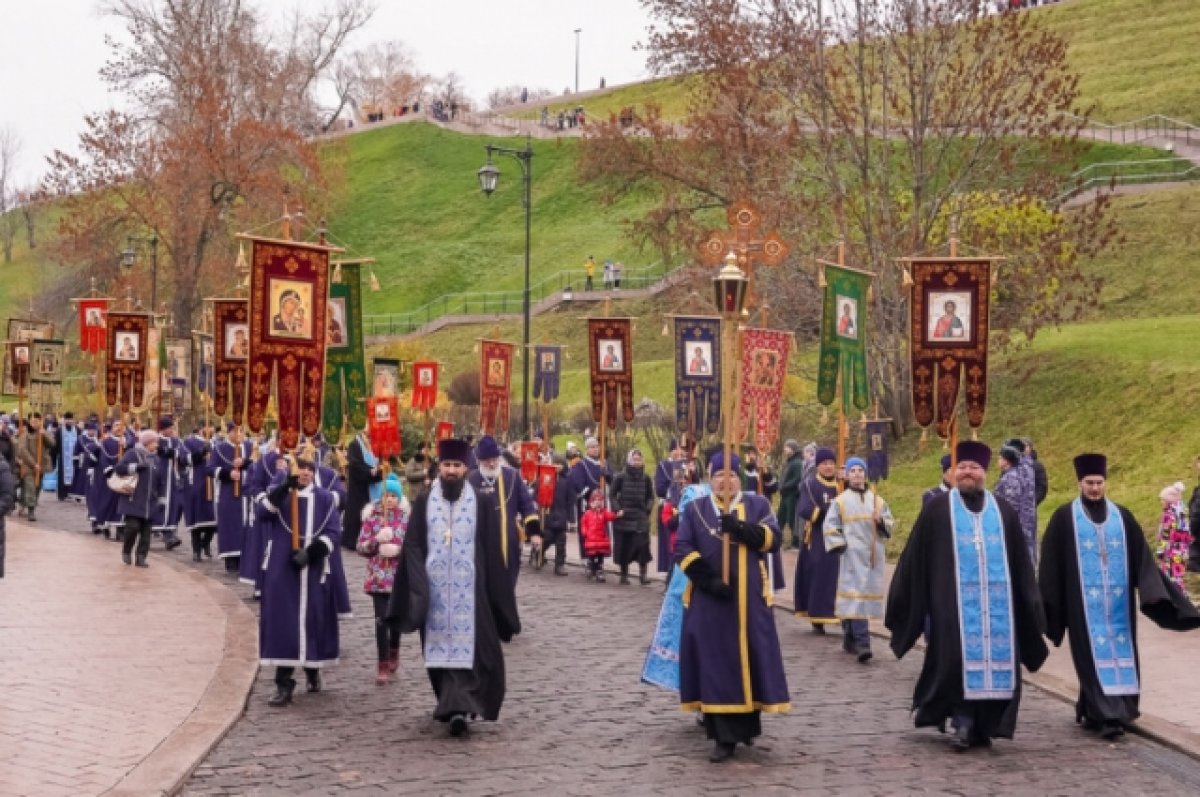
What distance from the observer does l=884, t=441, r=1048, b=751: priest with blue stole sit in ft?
33.3

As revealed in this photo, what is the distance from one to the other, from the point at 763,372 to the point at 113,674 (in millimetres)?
11116

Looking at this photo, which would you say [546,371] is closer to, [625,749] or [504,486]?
[504,486]

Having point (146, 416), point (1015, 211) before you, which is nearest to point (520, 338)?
point (146, 416)

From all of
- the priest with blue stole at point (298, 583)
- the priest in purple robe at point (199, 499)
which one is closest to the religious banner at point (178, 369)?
the priest in purple robe at point (199, 499)

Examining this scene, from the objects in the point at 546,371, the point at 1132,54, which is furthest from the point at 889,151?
the point at 1132,54

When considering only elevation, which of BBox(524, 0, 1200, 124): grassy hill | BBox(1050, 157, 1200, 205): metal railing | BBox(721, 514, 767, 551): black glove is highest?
BBox(524, 0, 1200, 124): grassy hill

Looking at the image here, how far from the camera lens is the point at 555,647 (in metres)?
14.3

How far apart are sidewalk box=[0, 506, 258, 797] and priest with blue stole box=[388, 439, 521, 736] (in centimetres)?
140

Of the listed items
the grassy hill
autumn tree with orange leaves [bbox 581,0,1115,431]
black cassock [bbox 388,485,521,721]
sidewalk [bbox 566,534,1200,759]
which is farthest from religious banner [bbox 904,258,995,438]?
the grassy hill

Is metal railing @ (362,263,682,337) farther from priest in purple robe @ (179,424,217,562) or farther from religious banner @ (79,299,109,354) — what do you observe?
priest in purple robe @ (179,424,217,562)

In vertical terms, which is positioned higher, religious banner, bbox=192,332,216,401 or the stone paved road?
religious banner, bbox=192,332,216,401

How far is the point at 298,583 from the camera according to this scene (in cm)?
1169

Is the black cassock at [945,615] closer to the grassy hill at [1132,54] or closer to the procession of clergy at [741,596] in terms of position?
the procession of clergy at [741,596]

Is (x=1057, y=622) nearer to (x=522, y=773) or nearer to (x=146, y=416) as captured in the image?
(x=522, y=773)
